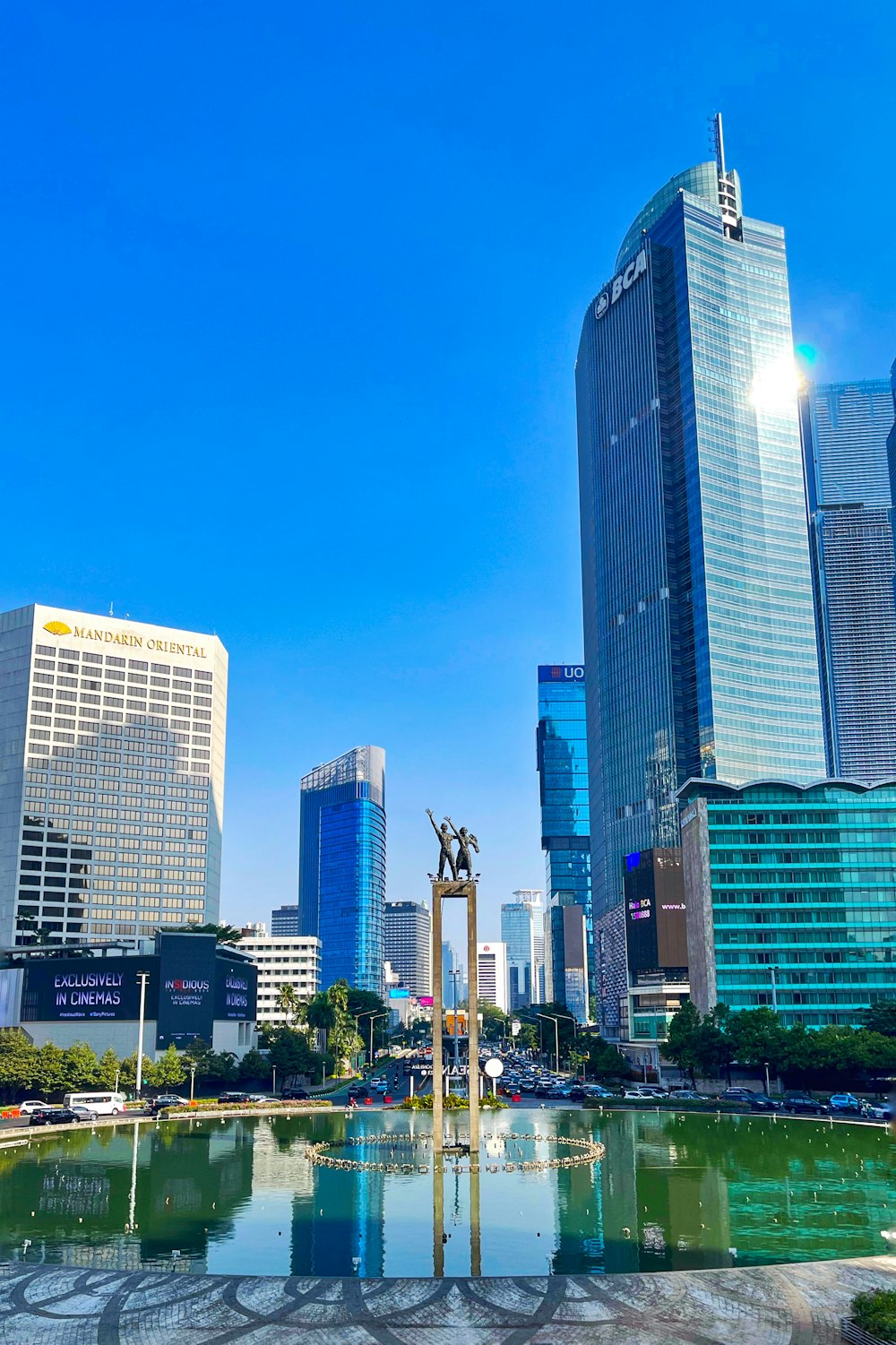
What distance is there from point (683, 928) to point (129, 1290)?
150 metres

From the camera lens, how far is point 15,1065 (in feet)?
418

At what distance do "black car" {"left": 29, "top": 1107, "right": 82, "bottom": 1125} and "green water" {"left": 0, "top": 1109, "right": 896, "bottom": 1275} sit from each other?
12192 mm

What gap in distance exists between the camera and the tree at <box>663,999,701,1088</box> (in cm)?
14262

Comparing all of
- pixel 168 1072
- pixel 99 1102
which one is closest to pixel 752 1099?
pixel 168 1072

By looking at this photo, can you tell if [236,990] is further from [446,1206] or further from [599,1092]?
[446,1206]

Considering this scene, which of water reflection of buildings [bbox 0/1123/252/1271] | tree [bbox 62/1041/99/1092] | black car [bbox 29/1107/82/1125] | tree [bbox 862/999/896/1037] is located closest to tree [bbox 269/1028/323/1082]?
tree [bbox 62/1041/99/1092]

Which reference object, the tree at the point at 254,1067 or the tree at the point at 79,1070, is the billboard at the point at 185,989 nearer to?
the tree at the point at 254,1067

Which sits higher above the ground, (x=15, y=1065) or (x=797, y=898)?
(x=797, y=898)

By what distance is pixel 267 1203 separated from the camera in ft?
215

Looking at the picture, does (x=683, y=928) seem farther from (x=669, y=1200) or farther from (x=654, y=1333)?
(x=654, y=1333)

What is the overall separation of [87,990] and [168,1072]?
21226 mm

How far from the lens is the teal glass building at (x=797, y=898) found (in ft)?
525

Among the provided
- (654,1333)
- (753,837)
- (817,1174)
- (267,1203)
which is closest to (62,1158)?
(267,1203)

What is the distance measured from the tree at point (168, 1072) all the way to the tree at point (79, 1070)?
695 cm
